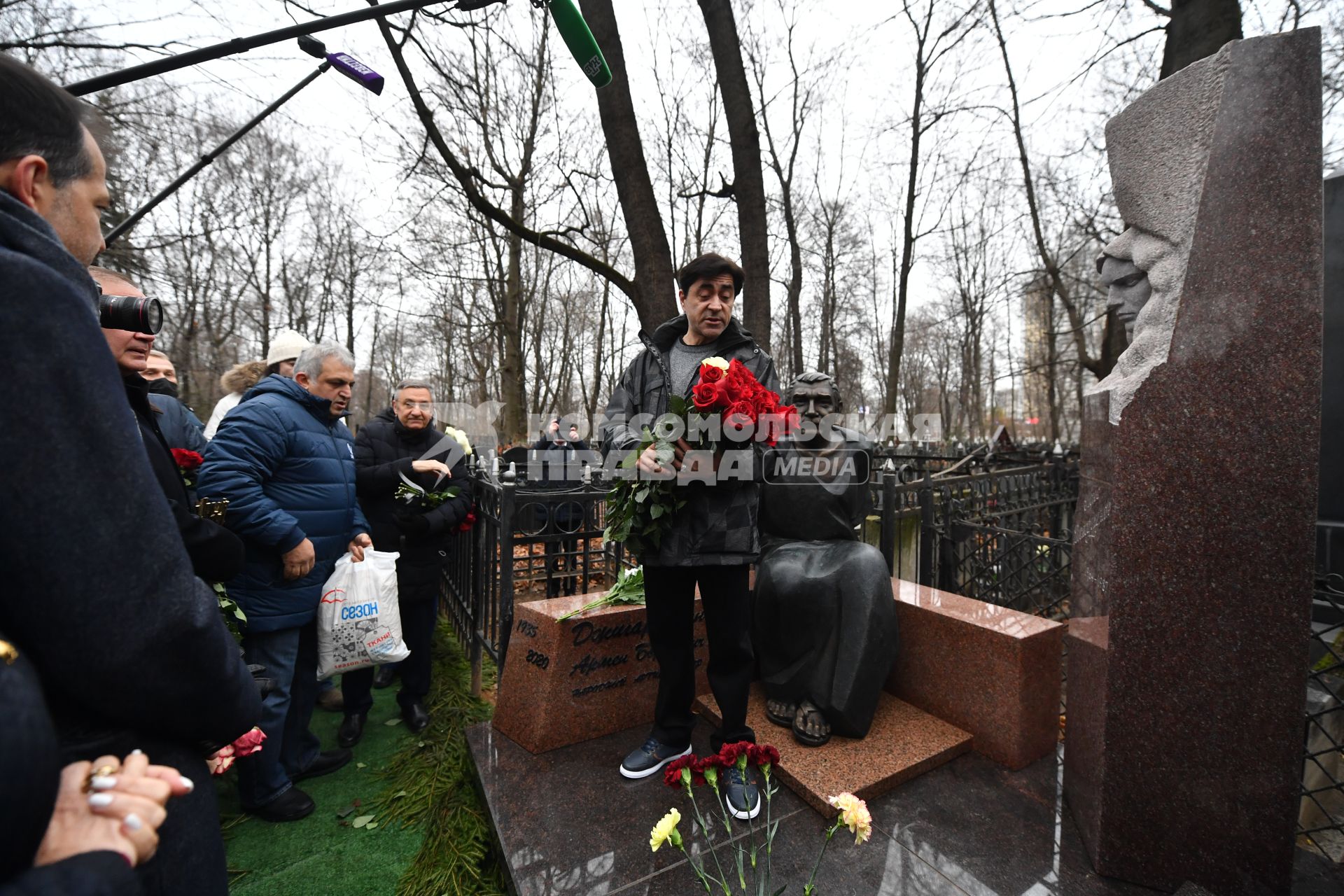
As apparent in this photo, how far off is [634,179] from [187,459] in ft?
16.9

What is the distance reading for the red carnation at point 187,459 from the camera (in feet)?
8.24

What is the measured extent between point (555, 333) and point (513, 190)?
54.3 ft

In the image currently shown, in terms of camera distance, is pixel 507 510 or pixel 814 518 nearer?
pixel 814 518

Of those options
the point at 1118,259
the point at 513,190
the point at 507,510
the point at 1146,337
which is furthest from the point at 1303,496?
the point at 513,190

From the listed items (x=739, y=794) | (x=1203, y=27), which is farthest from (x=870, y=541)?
(x=1203, y=27)

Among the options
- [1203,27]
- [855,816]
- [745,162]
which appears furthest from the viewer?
[745,162]

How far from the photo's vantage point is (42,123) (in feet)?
3.22

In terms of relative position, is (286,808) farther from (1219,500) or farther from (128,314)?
(1219,500)

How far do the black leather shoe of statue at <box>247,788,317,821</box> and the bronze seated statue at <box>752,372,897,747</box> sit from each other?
7.69ft

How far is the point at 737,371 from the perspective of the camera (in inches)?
91.9


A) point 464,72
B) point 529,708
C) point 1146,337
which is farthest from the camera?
point 464,72

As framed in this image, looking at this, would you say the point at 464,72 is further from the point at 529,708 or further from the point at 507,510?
the point at 529,708

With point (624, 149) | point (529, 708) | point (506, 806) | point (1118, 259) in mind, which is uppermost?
point (624, 149)

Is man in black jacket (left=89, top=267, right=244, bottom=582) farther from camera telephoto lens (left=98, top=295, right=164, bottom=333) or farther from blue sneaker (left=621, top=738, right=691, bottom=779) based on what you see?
blue sneaker (left=621, top=738, right=691, bottom=779)
